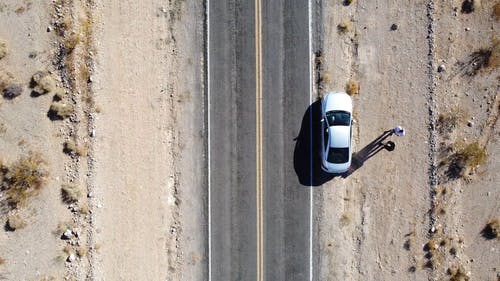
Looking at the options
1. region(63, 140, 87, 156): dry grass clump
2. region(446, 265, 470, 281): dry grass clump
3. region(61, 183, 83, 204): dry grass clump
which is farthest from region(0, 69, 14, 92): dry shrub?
region(446, 265, 470, 281): dry grass clump

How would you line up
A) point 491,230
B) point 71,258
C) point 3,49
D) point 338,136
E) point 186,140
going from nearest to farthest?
1. point 3,49
2. point 338,136
3. point 71,258
4. point 186,140
5. point 491,230

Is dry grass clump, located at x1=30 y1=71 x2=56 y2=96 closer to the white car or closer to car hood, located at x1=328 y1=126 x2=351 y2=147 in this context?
the white car

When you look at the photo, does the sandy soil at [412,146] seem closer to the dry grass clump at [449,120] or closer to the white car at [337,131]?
the dry grass clump at [449,120]

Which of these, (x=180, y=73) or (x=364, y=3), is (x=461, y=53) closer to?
(x=364, y=3)

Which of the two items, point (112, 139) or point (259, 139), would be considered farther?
point (259, 139)

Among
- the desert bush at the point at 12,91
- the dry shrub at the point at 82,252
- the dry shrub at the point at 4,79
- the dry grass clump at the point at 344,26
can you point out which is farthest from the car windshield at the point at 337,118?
the dry shrub at the point at 4,79

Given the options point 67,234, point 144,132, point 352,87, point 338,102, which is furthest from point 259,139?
point 67,234

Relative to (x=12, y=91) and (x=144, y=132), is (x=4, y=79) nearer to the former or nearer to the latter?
(x=12, y=91)
